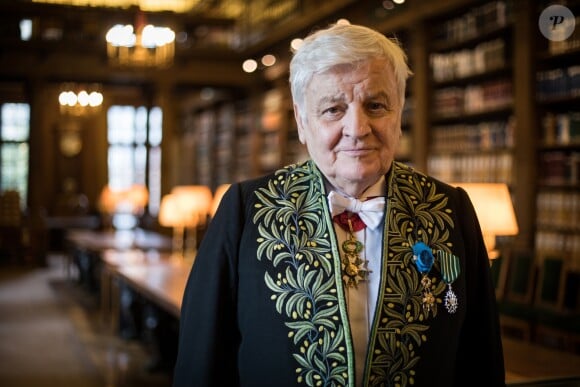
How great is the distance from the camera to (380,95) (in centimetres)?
143

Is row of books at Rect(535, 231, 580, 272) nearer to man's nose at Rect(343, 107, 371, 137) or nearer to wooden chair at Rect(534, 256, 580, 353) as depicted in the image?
wooden chair at Rect(534, 256, 580, 353)

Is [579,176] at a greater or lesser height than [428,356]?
greater

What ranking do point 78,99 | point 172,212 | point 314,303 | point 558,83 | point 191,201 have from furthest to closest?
point 78,99
point 191,201
point 172,212
point 558,83
point 314,303

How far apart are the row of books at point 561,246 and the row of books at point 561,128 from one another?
0.70 meters

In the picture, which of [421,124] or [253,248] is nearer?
[253,248]

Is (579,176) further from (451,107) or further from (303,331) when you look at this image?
(303,331)

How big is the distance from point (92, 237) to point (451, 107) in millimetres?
5466

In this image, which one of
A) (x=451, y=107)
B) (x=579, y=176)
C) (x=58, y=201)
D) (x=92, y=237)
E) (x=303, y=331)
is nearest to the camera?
(x=303, y=331)

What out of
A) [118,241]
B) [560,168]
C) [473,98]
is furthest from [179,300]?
[118,241]

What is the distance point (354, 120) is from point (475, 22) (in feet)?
18.1

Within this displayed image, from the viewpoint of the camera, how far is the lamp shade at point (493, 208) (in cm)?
390

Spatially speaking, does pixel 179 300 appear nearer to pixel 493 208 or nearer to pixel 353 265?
pixel 493 208

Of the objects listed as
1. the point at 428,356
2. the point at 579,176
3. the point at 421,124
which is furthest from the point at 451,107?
the point at 428,356

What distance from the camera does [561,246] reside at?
19.0 feet
